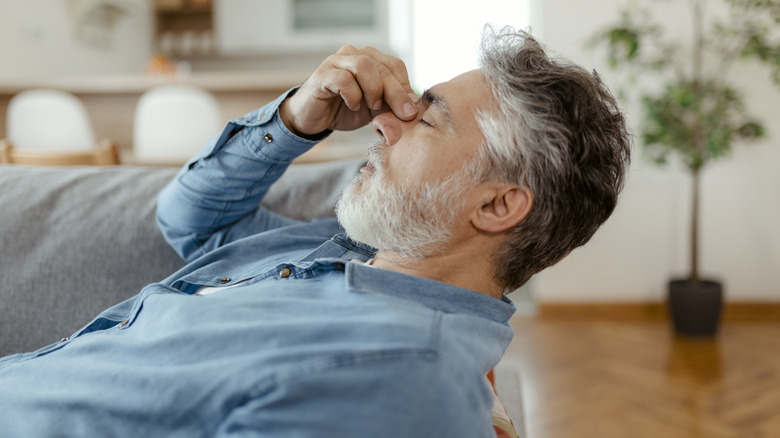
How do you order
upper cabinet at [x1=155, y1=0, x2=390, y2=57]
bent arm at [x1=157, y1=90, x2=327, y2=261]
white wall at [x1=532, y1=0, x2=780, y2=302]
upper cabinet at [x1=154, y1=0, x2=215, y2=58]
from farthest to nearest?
upper cabinet at [x1=154, y1=0, x2=215, y2=58] → upper cabinet at [x1=155, y1=0, x2=390, y2=57] → white wall at [x1=532, y1=0, x2=780, y2=302] → bent arm at [x1=157, y1=90, x2=327, y2=261]

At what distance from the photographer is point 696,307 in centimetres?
300

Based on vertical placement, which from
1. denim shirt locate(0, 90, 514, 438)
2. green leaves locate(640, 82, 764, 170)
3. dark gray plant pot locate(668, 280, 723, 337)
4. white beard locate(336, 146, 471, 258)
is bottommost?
dark gray plant pot locate(668, 280, 723, 337)

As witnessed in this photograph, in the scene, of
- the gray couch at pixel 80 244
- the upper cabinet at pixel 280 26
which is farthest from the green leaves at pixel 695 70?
the upper cabinet at pixel 280 26

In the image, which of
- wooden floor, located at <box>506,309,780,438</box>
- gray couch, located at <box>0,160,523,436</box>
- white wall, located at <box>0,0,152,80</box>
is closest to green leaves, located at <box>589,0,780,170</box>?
wooden floor, located at <box>506,309,780,438</box>

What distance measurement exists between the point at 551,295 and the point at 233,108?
215 centimetres

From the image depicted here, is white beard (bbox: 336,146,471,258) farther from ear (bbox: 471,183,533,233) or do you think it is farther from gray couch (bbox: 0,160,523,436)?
gray couch (bbox: 0,160,523,436)

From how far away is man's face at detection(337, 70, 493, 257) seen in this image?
103 centimetres

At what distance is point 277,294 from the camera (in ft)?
2.94

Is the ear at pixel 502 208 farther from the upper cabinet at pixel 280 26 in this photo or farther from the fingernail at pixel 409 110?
the upper cabinet at pixel 280 26

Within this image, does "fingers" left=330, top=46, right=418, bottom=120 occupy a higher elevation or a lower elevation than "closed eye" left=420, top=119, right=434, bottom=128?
higher

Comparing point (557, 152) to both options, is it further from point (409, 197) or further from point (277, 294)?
point (277, 294)

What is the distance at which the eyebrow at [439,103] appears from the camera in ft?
3.43

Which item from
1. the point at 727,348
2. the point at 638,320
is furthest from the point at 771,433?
the point at 638,320

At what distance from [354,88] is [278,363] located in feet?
1.74
